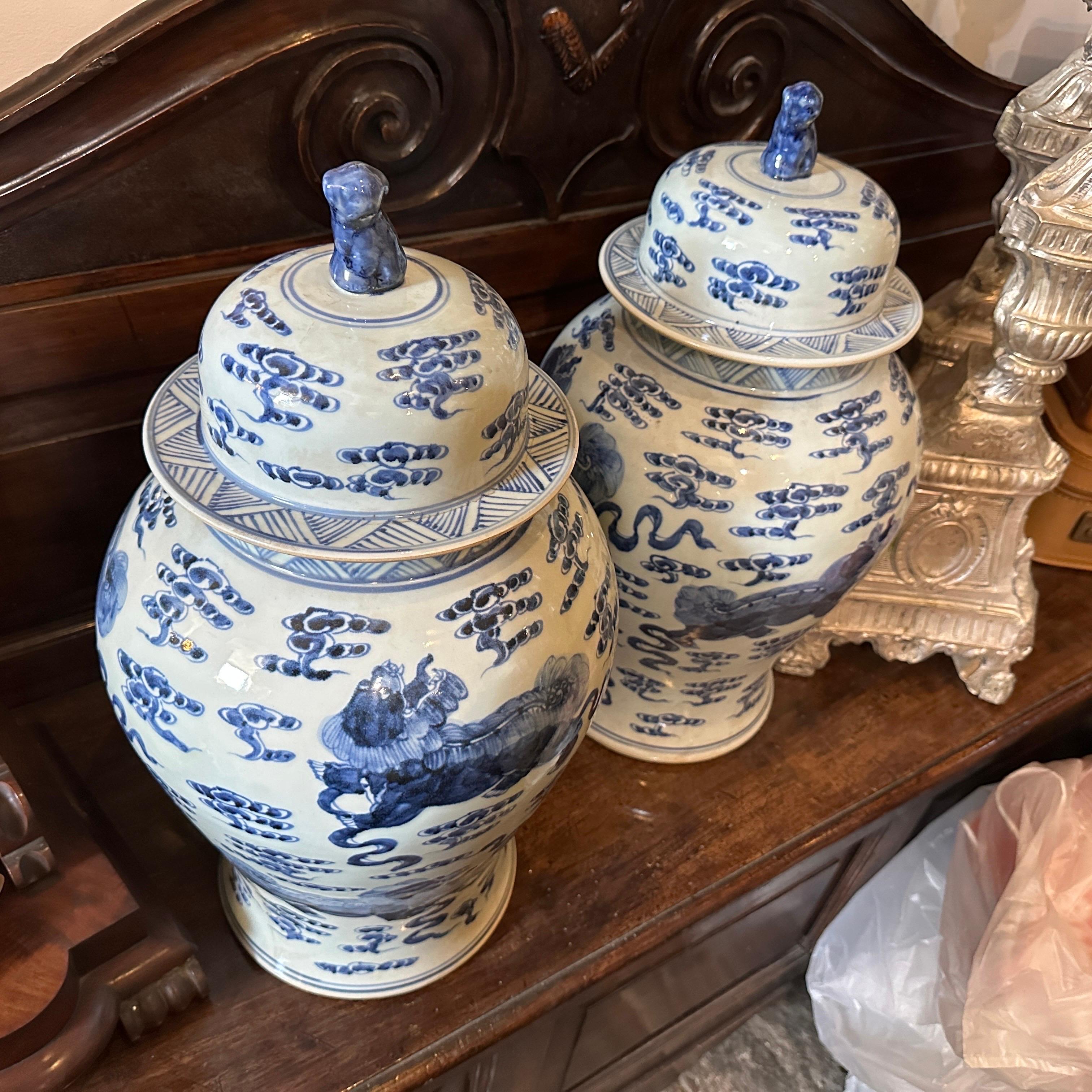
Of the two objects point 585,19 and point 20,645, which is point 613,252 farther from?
point 20,645

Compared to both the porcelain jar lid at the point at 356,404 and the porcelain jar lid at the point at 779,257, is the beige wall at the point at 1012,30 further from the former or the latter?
the porcelain jar lid at the point at 356,404

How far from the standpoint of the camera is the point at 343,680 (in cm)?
45

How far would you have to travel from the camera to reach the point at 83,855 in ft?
2.08

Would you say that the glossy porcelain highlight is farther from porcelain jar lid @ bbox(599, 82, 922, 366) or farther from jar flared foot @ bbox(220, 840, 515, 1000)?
jar flared foot @ bbox(220, 840, 515, 1000)

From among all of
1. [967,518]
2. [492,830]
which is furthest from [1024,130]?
[492,830]

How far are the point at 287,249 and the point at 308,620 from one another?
35 centimetres

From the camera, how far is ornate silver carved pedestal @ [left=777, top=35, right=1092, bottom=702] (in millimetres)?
714

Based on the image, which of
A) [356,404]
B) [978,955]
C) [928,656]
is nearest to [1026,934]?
[978,955]

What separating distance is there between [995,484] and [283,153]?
0.64 metres

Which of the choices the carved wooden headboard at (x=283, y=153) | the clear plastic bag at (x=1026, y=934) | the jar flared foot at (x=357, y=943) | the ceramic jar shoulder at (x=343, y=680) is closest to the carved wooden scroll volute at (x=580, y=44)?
the carved wooden headboard at (x=283, y=153)

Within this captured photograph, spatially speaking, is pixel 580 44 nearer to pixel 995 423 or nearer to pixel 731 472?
pixel 731 472

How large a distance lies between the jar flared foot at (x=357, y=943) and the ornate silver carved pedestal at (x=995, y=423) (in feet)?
1.39

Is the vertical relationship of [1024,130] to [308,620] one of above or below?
above

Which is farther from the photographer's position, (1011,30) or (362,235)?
(1011,30)
